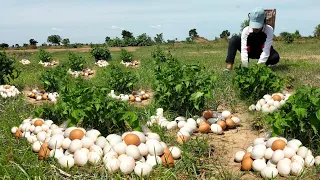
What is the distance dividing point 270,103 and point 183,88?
4.22 feet

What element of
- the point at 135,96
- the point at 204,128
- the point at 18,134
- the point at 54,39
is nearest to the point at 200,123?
the point at 204,128

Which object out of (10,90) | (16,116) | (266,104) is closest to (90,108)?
(16,116)

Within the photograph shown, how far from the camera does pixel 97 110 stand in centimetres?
377

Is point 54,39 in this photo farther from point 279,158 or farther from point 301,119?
point 279,158

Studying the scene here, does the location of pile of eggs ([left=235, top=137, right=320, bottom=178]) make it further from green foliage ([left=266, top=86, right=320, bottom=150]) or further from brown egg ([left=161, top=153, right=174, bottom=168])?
brown egg ([left=161, top=153, right=174, bottom=168])

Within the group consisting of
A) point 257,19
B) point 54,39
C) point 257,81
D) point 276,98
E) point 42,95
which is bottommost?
point 54,39

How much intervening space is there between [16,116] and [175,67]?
2364 mm

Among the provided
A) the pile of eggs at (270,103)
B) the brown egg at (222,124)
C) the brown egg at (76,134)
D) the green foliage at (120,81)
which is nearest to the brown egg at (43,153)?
the brown egg at (76,134)

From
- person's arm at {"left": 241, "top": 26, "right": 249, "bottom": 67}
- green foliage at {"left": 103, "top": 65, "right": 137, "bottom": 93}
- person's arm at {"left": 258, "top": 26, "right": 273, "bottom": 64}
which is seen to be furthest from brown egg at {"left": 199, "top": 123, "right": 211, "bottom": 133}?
person's arm at {"left": 241, "top": 26, "right": 249, "bottom": 67}

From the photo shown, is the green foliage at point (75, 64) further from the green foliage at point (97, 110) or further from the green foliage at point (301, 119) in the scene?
the green foliage at point (301, 119)

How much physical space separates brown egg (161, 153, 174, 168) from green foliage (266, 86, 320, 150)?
1075 mm

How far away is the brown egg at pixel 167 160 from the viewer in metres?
3.39

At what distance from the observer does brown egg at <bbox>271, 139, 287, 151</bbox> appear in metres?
3.39

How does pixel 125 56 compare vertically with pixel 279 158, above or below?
below
